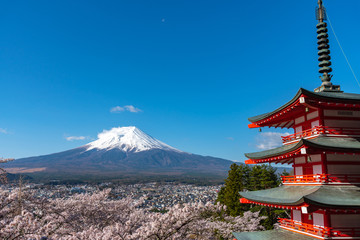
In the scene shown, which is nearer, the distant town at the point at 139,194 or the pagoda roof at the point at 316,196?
the pagoda roof at the point at 316,196

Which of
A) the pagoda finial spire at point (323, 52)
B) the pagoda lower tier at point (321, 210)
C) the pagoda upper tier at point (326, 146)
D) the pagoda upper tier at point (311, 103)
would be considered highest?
the pagoda finial spire at point (323, 52)

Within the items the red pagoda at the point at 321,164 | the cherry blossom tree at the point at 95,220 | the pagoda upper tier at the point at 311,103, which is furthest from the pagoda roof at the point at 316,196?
the cherry blossom tree at the point at 95,220

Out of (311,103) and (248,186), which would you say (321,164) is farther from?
(248,186)

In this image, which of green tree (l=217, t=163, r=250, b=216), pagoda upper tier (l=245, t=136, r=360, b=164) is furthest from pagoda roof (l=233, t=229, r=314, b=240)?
green tree (l=217, t=163, r=250, b=216)

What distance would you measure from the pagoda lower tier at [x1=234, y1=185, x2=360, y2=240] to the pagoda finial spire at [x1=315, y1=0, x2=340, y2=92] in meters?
4.91

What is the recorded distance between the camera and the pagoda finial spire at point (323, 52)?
13.0 metres

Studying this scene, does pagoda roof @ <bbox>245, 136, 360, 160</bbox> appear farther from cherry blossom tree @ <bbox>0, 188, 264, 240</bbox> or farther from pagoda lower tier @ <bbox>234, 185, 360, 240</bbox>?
cherry blossom tree @ <bbox>0, 188, 264, 240</bbox>

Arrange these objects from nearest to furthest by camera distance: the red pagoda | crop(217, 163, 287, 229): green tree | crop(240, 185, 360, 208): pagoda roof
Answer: crop(240, 185, 360, 208): pagoda roof
the red pagoda
crop(217, 163, 287, 229): green tree

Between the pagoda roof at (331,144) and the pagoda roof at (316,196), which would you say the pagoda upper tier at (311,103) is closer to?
the pagoda roof at (331,144)

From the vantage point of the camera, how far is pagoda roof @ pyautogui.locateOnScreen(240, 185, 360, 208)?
30.6ft

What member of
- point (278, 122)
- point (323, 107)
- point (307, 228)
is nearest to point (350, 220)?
point (307, 228)

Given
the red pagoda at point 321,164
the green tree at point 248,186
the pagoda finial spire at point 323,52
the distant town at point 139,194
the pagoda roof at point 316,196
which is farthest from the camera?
the green tree at point 248,186

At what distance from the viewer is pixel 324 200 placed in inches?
380

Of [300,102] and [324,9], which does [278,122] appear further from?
[324,9]
